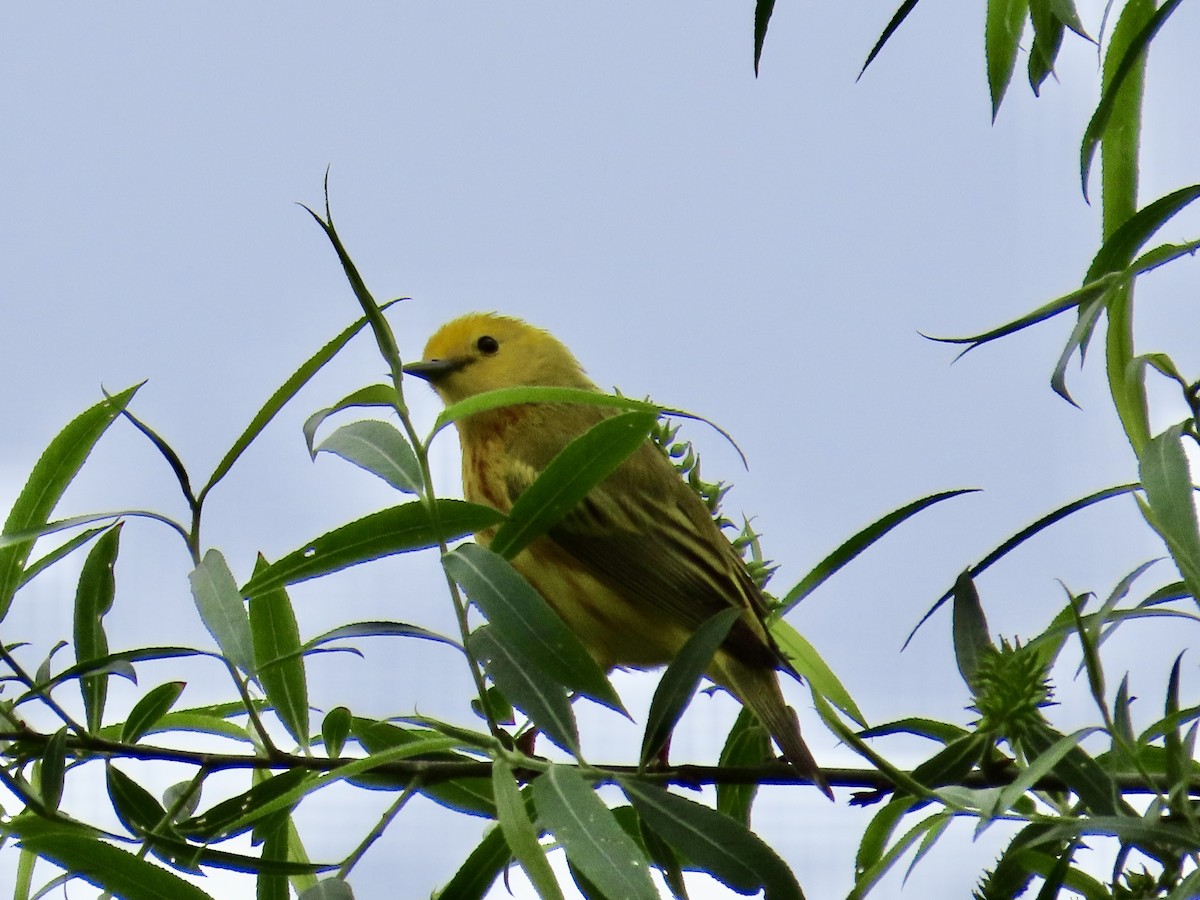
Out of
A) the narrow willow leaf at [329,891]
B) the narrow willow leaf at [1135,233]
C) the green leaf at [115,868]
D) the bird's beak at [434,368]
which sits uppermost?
the bird's beak at [434,368]

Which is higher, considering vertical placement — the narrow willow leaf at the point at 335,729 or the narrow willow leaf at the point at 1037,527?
the narrow willow leaf at the point at 335,729

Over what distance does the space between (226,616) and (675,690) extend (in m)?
0.44

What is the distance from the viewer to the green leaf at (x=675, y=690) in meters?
1.38

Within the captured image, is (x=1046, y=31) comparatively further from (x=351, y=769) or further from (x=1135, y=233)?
(x=351, y=769)

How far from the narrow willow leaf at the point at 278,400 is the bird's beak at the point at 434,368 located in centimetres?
193

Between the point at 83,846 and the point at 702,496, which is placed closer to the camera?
the point at 83,846

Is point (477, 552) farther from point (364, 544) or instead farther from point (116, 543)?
point (116, 543)

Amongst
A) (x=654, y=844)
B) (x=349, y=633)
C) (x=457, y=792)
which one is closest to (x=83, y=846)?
(x=349, y=633)

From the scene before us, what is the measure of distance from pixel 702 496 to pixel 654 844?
0.58 m

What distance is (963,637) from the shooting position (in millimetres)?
1509

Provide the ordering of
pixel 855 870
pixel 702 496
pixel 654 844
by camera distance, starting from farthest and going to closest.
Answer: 1. pixel 702 496
2. pixel 855 870
3. pixel 654 844

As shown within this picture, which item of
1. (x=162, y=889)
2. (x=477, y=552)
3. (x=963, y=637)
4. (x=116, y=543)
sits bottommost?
(x=963, y=637)

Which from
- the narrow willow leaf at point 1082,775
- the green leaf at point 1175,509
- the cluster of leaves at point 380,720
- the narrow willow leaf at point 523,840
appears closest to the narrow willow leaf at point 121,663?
the cluster of leaves at point 380,720

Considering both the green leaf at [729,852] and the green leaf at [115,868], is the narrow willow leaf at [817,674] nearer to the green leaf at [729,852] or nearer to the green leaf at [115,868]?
the green leaf at [729,852]
